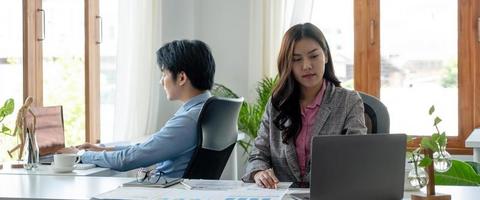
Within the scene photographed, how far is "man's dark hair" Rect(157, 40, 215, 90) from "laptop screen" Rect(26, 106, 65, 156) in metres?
0.76

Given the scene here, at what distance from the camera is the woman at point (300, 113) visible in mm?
2260

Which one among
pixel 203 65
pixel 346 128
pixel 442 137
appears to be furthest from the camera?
pixel 203 65

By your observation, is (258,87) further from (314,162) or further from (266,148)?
(314,162)

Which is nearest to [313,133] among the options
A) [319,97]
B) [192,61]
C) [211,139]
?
[319,97]

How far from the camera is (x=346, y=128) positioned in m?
2.25

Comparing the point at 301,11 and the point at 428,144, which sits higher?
the point at 301,11

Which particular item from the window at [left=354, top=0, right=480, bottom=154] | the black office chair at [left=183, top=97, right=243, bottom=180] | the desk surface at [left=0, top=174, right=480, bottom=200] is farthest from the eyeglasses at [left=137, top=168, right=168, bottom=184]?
the window at [left=354, top=0, right=480, bottom=154]

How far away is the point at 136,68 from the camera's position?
15.5ft

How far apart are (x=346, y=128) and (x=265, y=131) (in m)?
0.28

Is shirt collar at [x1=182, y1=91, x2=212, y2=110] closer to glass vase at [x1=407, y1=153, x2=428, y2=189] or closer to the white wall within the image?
glass vase at [x1=407, y1=153, x2=428, y2=189]

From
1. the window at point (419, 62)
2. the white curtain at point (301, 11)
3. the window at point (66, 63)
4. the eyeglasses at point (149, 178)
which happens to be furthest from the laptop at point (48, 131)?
the window at point (419, 62)

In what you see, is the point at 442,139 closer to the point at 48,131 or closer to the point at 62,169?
the point at 62,169

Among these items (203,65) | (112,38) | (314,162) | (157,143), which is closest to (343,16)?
(112,38)

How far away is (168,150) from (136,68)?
224 cm
